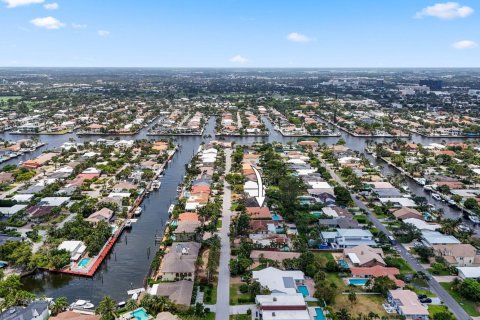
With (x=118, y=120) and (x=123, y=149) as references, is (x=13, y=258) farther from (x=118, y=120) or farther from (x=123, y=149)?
(x=118, y=120)

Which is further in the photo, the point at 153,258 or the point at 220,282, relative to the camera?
the point at 153,258

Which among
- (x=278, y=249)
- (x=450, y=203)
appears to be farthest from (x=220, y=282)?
(x=450, y=203)

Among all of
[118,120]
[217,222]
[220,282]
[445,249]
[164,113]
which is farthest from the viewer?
[164,113]

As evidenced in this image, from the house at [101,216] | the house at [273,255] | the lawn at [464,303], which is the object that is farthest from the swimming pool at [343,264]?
the house at [101,216]

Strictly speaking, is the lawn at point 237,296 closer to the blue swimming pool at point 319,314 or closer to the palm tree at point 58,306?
the blue swimming pool at point 319,314

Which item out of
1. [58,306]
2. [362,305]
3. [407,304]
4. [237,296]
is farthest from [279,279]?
[58,306]

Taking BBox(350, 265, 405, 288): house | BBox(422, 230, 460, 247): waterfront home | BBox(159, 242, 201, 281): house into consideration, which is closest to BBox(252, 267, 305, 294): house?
BBox(350, 265, 405, 288): house
